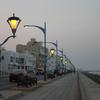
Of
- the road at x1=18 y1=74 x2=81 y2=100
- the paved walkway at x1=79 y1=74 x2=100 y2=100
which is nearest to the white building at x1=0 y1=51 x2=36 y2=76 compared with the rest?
the paved walkway at x1=79 y1=74 x2=100 y2=100

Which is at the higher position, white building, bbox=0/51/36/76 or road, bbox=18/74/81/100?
white building, bbox=0/51/36/76

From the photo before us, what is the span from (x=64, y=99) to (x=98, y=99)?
14.2 ft

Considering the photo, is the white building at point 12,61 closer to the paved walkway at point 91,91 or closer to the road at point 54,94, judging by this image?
the paved walkway at point 91,91

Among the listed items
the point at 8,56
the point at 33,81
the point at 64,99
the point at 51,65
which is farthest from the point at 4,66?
the point at 64,99

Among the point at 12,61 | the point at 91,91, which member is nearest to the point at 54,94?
the point at 91,91

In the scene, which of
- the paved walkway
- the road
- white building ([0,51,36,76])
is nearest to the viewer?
the paved walkway

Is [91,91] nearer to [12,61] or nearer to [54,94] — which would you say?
[54,94]

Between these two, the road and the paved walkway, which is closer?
the paved walkway

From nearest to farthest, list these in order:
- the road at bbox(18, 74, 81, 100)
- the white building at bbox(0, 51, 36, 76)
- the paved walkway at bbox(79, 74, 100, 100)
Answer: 1. the paved walkway at bbox(79, 74, 100, 100)
2. the road at bbox(18, 74, 81, 100)
3. the white building at bbox(0, 51, 36, 76)

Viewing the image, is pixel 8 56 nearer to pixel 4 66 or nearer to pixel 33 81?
pixel 4 66

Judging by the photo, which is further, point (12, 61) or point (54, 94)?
point (12, 61)

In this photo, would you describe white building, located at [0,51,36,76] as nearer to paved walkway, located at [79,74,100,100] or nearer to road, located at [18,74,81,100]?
paved walkway, located at [79,74,100,100]

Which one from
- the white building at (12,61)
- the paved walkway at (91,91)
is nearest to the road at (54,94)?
the paved walkway at (91,91)

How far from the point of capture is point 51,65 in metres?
182
